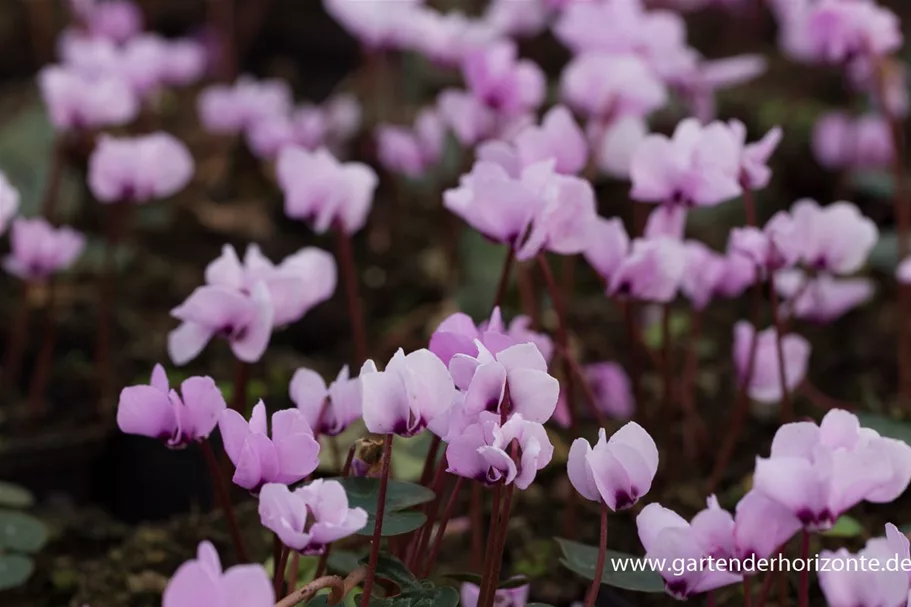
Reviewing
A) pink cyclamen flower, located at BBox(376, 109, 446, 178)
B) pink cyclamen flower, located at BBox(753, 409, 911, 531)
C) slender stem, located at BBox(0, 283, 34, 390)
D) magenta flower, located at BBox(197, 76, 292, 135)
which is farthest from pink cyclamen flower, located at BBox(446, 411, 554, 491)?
magenta flower, located at BBox(197, 76, 292, 135)

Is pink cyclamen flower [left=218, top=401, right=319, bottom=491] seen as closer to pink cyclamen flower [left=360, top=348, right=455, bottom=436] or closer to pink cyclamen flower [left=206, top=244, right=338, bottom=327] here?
pink cyclamen flower [left=360, top=348, right=455, bottom=436]

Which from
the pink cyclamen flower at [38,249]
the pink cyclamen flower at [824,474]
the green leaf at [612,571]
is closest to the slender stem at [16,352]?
the pink cyclamen flower at [38,249]

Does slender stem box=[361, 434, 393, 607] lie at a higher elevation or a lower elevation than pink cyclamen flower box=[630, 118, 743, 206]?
lower

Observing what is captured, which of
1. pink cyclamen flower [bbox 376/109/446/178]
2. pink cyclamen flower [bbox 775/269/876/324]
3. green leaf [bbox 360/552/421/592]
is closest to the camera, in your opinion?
green leaf [bbox 360/552/421/592]

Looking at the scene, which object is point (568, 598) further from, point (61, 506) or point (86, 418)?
point (86, 418)

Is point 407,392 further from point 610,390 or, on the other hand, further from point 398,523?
point 610,390

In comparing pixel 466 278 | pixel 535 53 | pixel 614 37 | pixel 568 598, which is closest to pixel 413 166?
pixel 466 278

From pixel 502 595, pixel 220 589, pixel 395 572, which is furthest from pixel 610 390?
pixel 220 589

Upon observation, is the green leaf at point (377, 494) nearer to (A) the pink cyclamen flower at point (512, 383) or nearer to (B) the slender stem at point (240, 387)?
(A) the pink cyclamen flower at point (512, 383)
